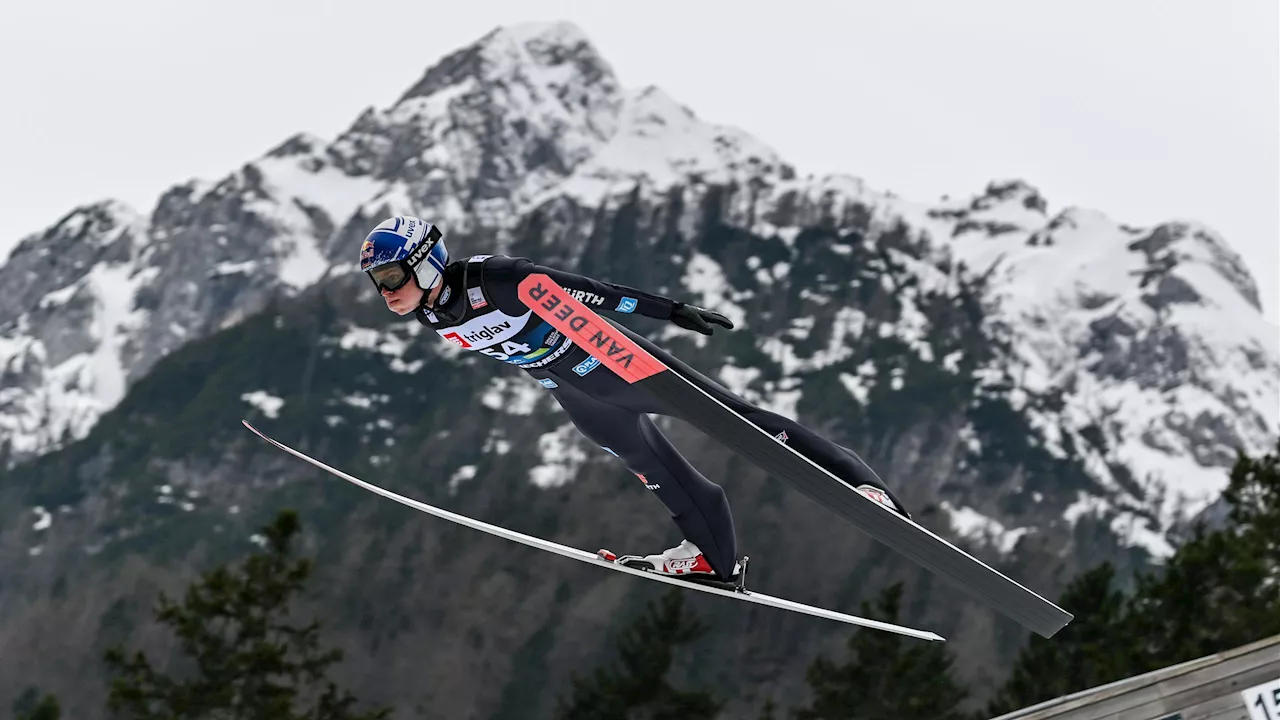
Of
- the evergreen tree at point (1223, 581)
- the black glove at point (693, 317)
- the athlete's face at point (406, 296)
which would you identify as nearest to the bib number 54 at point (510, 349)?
the athlete's face at point (406, 296)

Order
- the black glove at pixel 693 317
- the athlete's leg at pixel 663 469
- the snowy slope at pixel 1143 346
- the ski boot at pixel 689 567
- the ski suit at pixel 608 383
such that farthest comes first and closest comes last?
1. the snowy slope at pixel 1143 346
2. the ski boot at pixel 689 567
3. the athlete's leg at pixel 663 469
4. the ski suit at pixel 608 383
5. the black glove at pixel 693 317

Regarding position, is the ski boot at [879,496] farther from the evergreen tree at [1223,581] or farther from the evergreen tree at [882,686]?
the evergreen tree at [882,686]

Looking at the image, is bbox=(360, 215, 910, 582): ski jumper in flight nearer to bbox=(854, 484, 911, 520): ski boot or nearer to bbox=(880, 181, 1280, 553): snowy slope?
bbox=(854, 484, 911, 520): ski boot

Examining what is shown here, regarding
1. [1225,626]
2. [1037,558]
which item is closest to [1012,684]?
[1225,626]

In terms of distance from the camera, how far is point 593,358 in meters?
5.62

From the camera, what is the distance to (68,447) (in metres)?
124

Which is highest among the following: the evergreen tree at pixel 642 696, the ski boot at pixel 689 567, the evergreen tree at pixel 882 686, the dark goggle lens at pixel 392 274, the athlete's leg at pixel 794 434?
the evergreen tree at pixel 882 686

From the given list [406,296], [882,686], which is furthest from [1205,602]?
[406,296]

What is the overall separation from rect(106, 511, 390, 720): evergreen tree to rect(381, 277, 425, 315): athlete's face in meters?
12.6

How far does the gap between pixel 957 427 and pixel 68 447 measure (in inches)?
3217

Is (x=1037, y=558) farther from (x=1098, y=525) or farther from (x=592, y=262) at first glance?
(x=592, y=262)

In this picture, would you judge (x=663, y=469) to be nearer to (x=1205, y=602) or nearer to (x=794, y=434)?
(x=794, y=434)

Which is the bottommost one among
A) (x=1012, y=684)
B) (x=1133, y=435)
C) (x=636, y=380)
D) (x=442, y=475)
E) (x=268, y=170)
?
(x=636, y=380)

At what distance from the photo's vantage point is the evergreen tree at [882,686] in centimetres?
2328
